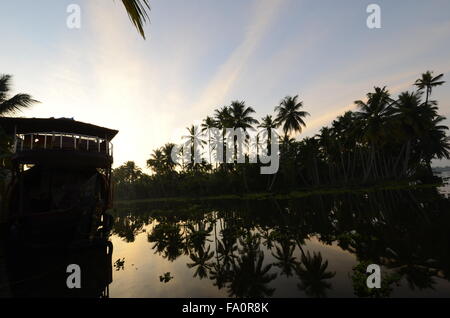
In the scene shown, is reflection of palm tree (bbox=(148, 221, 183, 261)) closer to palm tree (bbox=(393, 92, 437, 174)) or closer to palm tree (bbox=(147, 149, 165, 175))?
palm tree (bbox=(393, 92, 437, 174))

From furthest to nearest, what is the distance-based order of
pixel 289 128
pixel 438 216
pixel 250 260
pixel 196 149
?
A: pixel 196 149
pixel 289 128
pixel 438 216
pixel 250 260

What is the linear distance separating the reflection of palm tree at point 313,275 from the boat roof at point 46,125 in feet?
43.2

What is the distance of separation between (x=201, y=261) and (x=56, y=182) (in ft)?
31.8

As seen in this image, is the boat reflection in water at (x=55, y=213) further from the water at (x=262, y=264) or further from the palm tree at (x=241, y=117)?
the palm tree at (x=241, y=117)

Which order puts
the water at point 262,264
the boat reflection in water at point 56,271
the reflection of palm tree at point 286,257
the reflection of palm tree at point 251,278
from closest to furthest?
the reflection of palm tree at point 251,278 → the water at point 262,264 → the boat reflection in water at point 56,271 → the reflection of palm tree at point 286,257

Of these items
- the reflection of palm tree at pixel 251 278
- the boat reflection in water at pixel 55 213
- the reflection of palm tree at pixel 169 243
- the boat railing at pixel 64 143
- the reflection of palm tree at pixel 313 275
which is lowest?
the reflection of palm tree at pixel 169 243

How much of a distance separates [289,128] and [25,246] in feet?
159

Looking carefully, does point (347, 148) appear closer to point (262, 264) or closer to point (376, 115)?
point (376, 115)

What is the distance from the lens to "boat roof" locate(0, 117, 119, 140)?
493 inches

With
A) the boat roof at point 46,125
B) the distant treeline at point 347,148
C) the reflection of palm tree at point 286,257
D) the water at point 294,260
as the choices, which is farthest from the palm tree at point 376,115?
the boat roof at point 46,125

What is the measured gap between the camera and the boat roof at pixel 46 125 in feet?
41.1
